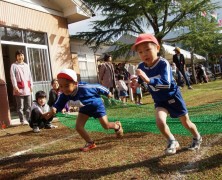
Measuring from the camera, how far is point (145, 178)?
9.12 ft

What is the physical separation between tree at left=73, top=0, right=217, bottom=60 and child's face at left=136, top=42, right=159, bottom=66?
1457cm

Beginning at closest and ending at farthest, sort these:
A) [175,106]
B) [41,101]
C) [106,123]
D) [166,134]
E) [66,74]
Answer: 1. [166,134]
2. [175,106]
3. [66,74]
4. [106,123]
5. [41,101]

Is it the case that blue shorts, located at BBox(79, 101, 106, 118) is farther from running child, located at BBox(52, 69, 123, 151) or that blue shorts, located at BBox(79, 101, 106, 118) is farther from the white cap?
the white cap

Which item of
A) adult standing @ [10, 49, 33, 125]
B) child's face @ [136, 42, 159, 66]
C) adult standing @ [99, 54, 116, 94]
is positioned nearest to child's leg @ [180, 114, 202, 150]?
child's face @ [136, 42, 159, 66]

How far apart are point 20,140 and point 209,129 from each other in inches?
128

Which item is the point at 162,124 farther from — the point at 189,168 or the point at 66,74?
the point at 66,74

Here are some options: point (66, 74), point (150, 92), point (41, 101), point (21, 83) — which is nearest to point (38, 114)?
point (41, 101)

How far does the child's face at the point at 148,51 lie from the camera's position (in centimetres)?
334

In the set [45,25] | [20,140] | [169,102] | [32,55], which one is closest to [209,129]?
[169,102]

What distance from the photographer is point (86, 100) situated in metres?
4.21

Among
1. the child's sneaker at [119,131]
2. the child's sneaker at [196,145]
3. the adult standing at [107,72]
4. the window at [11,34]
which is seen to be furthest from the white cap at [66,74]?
the window at [11,34]

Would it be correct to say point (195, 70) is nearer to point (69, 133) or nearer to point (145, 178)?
point (69, 133)

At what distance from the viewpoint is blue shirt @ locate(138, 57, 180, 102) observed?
326 cm

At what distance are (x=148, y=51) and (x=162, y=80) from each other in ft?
1.21
